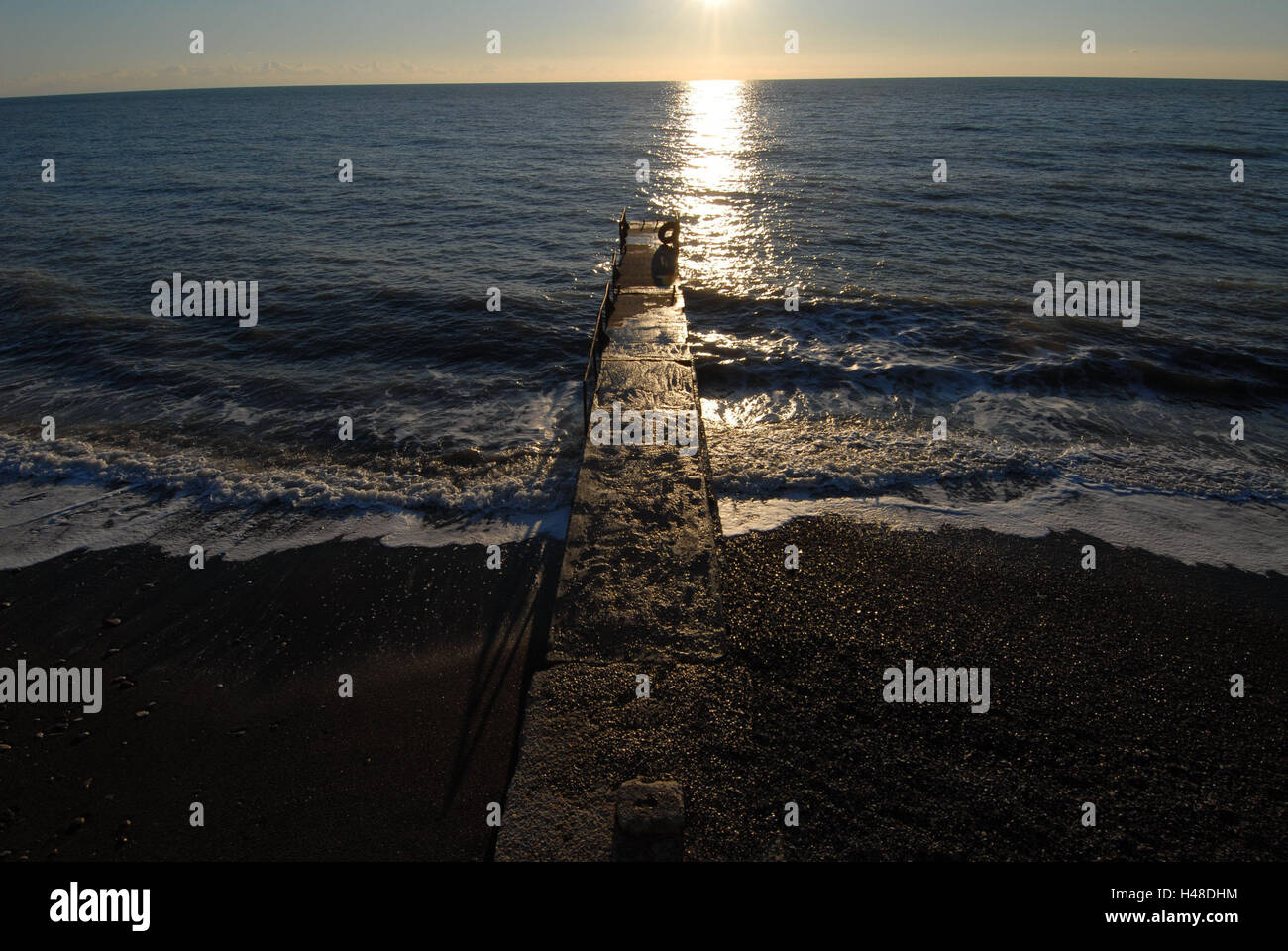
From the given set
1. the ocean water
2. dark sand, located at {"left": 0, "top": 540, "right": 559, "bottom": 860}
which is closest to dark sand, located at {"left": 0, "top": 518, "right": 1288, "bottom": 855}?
dark sand, located at {"left": 0, "top": 540, "right": 559, "bottom": 860}

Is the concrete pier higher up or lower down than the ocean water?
lower down

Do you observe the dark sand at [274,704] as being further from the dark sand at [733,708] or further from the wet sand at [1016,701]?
the wet sand at [1016,701]

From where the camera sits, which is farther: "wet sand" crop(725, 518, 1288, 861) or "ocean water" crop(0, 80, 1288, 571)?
"ocean water" crop(0, 80, 1288, 571)

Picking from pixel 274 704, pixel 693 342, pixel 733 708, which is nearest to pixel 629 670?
pixel 733 708

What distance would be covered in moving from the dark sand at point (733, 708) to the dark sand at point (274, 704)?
2 cm

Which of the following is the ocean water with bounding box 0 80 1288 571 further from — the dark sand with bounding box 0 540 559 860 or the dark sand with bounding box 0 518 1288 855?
the dark sand with bounding box 0 518 1288 855

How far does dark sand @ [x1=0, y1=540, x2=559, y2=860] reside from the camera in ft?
16.5

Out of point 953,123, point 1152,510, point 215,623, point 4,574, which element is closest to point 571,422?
point 215,623

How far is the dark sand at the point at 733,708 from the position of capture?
4863 mm

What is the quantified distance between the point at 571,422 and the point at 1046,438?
836cm

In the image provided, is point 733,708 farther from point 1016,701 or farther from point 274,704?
point 274,704

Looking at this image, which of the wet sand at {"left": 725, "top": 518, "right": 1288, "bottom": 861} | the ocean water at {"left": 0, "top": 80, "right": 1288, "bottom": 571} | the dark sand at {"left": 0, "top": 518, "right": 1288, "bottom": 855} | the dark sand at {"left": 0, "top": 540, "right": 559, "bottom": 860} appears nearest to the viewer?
the wet sand at {"left": 725, "top": 518, "right": 1288, "bottom": 861}

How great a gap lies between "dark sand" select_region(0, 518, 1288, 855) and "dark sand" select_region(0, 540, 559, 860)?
0.02m
